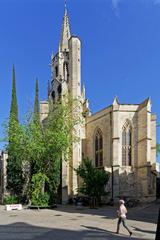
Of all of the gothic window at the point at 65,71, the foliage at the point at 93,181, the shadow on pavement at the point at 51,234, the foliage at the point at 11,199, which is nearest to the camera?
the shadow on pavement at the point at 51,234

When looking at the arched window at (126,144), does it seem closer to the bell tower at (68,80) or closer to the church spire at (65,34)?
the bell tower at (68,80)

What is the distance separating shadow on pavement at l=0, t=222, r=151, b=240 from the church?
19719 millimetres

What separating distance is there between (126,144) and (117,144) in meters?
1.41

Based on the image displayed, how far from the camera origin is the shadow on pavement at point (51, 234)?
16.0 meters

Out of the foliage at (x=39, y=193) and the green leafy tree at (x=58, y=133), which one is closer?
the foliage at (x=39, y=193)

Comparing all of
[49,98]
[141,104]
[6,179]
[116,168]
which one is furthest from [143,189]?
[49,98]

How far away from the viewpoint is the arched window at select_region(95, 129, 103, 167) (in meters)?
43.2

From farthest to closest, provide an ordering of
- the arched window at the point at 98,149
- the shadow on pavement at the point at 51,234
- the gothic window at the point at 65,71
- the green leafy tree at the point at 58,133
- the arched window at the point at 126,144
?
the gothic window at the point at 65,71
the arched window at the point at 98,149
the arched window at the point at 126,144
the green leafy tree at the point at 58,133
the shadow on pavement at the point at 51,234

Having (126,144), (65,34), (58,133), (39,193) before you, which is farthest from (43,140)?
(65,34)

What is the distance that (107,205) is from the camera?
37.4 meters

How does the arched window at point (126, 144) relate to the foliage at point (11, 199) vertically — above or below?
above

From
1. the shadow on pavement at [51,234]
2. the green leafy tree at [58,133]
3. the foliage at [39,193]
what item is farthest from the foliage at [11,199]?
the shadow on pavement at [51,234]

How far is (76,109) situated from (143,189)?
472 inches

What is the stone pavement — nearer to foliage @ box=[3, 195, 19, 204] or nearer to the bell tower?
foliage @ box=[3, 195, 19, 204]
